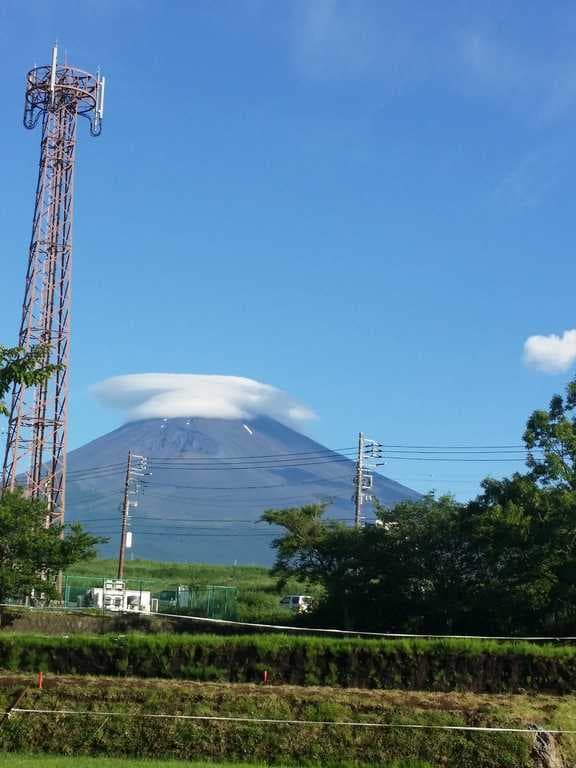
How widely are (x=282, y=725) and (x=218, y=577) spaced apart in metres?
64.6

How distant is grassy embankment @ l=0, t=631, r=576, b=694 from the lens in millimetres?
24516

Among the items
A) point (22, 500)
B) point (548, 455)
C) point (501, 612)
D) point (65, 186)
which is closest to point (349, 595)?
point (501, 612)

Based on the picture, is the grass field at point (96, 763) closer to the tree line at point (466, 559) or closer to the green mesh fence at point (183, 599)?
the tree line at point (466, 559)

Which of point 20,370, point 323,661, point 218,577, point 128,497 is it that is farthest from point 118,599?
point 20,370

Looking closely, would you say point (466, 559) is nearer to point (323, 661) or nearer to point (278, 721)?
point (323, 661)

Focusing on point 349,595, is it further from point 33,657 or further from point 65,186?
point 65,186

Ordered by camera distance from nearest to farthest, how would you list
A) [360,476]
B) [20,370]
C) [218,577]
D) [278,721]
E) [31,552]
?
[20,370] < [278,721] < [31,552] < [360,476] < [218,577]

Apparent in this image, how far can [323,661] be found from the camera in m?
25.0

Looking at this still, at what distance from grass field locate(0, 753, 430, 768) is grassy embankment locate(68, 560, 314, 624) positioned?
33.2m

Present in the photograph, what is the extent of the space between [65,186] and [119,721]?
126 ft

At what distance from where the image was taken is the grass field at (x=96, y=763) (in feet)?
62.5

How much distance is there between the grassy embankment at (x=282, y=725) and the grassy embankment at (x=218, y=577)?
3108cm

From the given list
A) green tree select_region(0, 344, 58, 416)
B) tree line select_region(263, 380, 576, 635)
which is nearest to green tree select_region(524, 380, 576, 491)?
tree line select_region(263, 380, 576, 635)

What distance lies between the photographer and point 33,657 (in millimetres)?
25859
